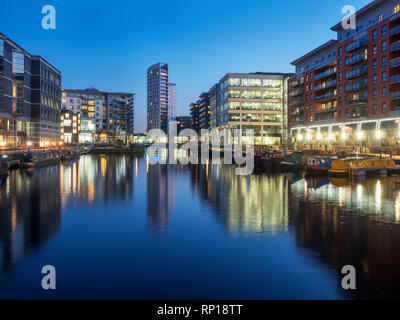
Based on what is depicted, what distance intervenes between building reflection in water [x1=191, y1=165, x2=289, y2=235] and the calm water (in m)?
0.07

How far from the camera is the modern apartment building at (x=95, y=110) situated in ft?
529

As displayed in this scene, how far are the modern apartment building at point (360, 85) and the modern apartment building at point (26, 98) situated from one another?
6330 centimetres

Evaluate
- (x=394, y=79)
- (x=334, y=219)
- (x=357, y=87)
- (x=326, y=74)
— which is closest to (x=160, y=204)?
(x=334, y=219)

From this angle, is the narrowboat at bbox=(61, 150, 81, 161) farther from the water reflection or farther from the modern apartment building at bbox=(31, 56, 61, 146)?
the water reflection

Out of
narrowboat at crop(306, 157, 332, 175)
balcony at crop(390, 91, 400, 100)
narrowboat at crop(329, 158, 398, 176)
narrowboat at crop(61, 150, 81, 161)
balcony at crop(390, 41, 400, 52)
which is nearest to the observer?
narrowboat at crop(329, 158, 398, 176)

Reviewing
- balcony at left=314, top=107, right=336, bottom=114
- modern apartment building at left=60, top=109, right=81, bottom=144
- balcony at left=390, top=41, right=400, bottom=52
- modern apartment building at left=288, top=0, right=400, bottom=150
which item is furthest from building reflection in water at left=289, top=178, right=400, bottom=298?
modern apartment building at left=60, top=109, right=81, bottom=144

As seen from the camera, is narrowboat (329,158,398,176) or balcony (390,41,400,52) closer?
narrowboat (329,158,398,176)

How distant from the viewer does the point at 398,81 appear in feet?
198

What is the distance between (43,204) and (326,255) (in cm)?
1678

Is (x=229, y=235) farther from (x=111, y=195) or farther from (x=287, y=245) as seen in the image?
(x=111, y=195)

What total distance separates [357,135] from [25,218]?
230ft

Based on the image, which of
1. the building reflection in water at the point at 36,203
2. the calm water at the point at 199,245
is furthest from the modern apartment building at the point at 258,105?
the calm water at the point at 199,245

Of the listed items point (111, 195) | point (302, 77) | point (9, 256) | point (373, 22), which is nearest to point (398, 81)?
point (373, 22)

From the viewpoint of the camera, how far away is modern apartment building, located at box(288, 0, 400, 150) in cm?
6250
